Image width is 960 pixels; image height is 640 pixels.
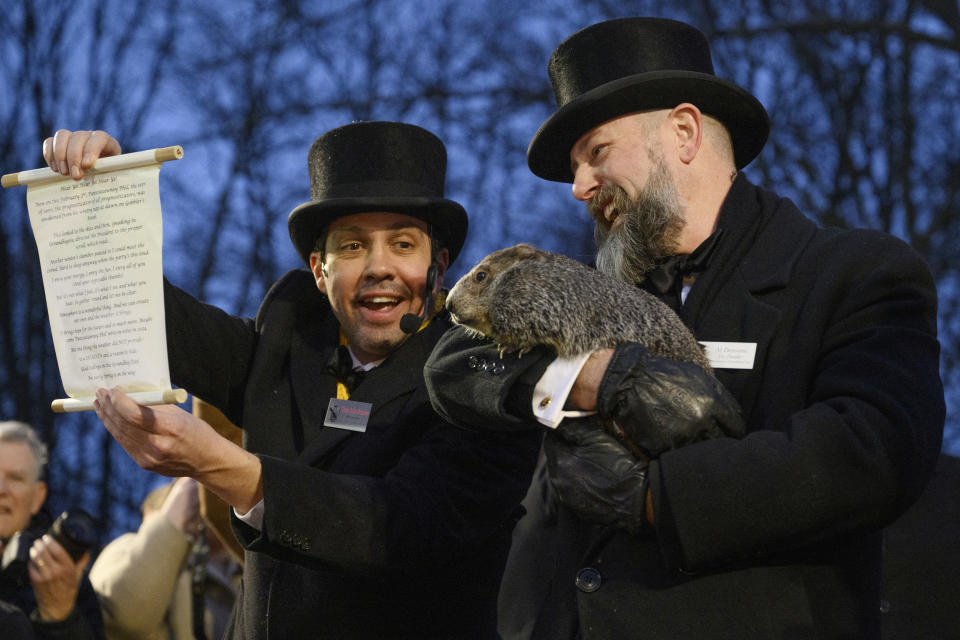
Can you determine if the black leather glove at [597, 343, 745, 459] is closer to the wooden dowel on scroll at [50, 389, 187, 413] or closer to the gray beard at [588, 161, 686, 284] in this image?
the gray beard at [588, 161, 686, 284]

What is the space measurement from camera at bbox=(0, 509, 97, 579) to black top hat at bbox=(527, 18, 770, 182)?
112 inches

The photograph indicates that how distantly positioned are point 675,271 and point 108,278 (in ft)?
5.06

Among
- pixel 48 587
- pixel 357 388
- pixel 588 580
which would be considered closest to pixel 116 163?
pixel 357 388

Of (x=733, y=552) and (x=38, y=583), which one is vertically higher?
(x=733, y=552)

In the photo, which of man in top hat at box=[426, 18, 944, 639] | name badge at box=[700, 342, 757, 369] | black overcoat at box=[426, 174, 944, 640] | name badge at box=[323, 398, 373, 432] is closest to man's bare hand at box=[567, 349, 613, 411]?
man in top hat at box=[426, 18, 944, 639]

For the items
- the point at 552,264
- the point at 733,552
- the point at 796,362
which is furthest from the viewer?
the point at 552,264

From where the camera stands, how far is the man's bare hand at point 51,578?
4.88 meters

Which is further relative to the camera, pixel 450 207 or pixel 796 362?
pixel 450 207

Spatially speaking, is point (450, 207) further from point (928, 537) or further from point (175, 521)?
point (175, 521)

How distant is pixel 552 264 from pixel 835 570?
1029 millimetres

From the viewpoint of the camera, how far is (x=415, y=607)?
11.5 ft

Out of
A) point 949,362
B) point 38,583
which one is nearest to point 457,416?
point 38,583

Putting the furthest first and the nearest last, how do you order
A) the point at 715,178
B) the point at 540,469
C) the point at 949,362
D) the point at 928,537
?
the point at 949,362 < the point at 540,469 < the point at 928,537 < the point at 715,178

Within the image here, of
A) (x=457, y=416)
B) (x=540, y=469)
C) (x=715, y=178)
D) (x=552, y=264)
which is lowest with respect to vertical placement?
(x=540, y=469)
